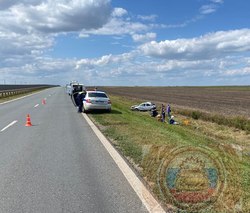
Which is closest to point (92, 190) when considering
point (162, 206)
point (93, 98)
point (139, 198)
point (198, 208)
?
point (139, 198)

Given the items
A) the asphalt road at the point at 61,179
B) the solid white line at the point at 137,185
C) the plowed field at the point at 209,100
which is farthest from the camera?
the plowed field at the point at 209,100

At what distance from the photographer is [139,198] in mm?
5434

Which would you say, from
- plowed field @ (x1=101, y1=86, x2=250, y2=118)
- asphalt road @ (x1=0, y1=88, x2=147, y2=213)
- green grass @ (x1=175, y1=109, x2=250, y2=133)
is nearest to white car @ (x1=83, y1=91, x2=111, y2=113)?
green grass @ (x1=175, y1=109, x2=250, y2=133)

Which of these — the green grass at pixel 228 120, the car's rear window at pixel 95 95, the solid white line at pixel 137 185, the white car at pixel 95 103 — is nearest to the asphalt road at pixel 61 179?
the solid white line at pixel 137 185

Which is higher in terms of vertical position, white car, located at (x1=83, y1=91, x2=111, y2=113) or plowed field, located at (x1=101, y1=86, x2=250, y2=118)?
white car, located at (x1=83, y1=91, x2=111, y2=113)

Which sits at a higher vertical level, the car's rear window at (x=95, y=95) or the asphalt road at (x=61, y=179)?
the car's rear window at (x=95, y=95)

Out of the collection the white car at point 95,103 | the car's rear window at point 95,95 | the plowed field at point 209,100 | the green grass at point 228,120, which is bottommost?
the plowed field at point 209,100

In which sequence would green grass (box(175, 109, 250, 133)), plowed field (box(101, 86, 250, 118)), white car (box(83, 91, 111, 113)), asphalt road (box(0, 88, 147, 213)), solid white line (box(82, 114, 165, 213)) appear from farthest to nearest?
plowed field (box(101, 86, 250, 118)), green grass (box(175, 109, 250, 133)), white car (box(83, 91, 111, 113)), asphalt road (box(0, 88, 147, 213)), solid white line (box(82, 114, 165, 213))

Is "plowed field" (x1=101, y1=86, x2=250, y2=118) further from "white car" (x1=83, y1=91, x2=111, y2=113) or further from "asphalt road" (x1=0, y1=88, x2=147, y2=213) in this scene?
"asphalt road" (x1=0, y1=88, x2=147, y2=213)

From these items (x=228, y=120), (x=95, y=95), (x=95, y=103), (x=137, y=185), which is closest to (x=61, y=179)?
(x=137, y=185)

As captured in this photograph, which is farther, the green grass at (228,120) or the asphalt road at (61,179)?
the green grass at (228,120)

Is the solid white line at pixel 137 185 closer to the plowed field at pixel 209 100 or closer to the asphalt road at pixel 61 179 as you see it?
the asphalt road at pixel 61 179

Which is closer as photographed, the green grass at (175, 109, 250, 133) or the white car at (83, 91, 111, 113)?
the white car at (83, 91, 111, 113)

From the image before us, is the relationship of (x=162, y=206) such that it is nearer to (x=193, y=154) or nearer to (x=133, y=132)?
(x=193, y=154)
